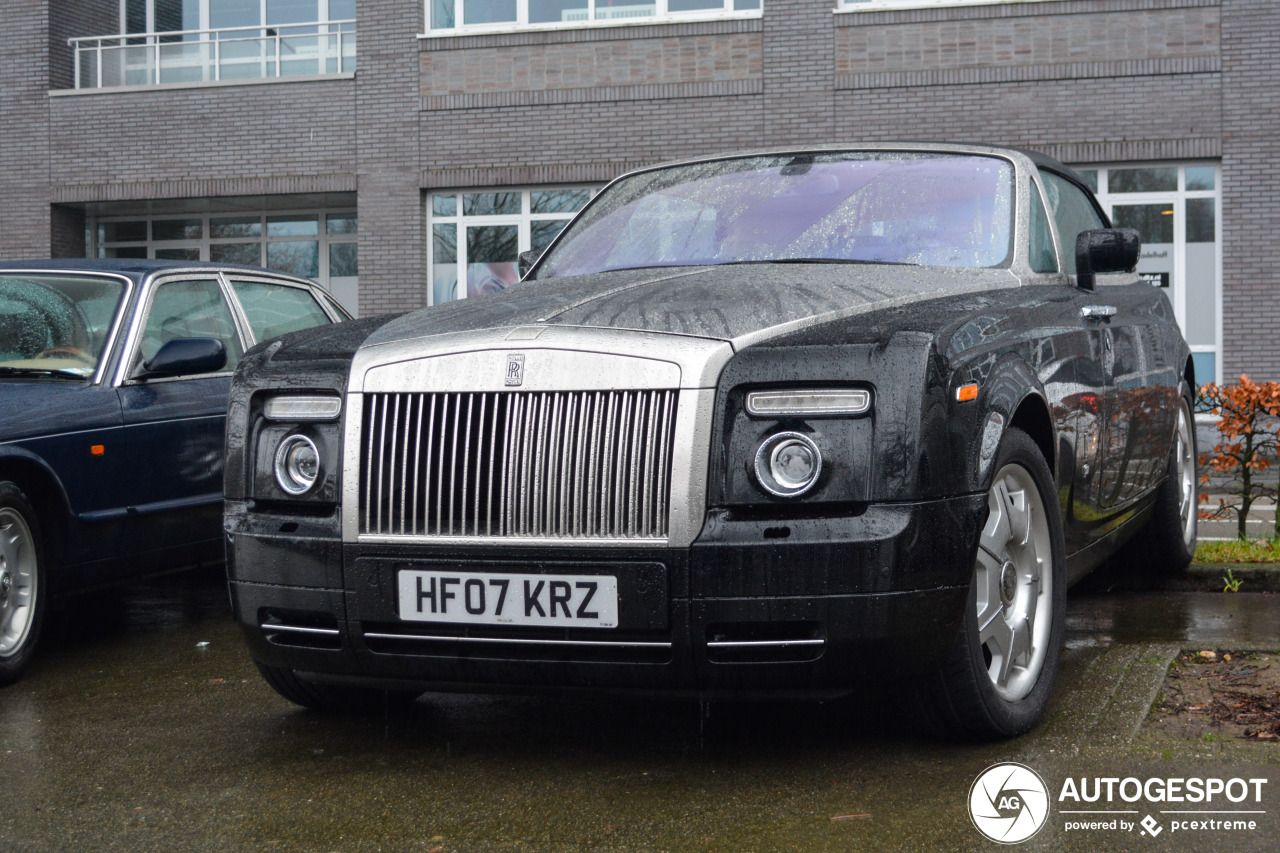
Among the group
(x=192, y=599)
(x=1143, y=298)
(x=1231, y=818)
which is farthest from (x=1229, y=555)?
(x=192, y=599)

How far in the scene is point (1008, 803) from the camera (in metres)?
3.01

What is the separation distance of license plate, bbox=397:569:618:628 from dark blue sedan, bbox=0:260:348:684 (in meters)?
2.16

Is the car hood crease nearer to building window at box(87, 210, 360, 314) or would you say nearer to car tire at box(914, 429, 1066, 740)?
car tire at box(914, 429, 1066, 740)

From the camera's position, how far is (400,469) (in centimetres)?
331

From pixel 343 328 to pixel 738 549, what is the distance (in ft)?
4.64

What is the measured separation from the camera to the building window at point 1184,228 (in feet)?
53.5

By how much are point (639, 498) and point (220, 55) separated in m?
17.8

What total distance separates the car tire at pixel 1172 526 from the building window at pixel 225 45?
1466 centimetres

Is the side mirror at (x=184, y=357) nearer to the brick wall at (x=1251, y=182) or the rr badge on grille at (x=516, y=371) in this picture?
the rr badge on grille at (x=516, y=371)

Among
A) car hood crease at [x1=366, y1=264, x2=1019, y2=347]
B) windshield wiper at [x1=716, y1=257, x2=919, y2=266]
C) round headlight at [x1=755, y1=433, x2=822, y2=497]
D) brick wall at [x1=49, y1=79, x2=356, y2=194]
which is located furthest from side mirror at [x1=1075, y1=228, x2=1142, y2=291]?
brick wall at [x1=49, y1=79, x2=356, y2=194]

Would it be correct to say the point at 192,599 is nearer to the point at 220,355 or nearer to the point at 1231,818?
the point at 220,355

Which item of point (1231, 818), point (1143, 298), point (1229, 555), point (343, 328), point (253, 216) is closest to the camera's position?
point (1231, 818)

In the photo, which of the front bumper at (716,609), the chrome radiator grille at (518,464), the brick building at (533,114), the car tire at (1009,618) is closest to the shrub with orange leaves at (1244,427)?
the car tire at (1009,618)

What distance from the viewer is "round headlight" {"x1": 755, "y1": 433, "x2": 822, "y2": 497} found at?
10.1 ft
